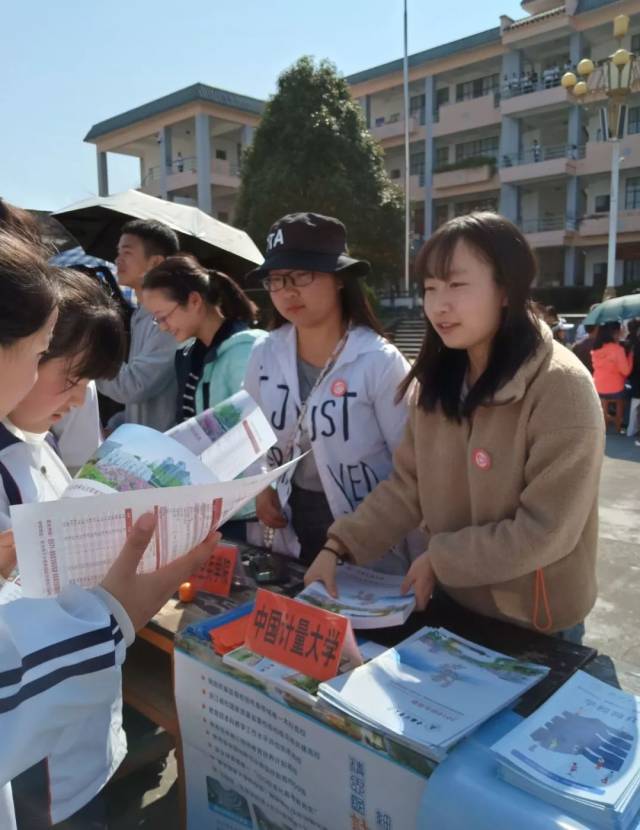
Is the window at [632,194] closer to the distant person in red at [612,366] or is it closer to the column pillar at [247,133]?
the column pillar at [247,133]

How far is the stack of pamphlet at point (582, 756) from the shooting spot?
32.1 inches

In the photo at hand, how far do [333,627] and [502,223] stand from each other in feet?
2.86

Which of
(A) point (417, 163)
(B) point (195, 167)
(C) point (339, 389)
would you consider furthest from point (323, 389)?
(B) point (195, 167)

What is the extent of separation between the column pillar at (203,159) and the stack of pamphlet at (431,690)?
89.4 feet

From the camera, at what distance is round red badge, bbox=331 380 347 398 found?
1833 millimetres

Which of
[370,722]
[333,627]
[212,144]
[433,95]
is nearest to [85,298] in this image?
[333,627]

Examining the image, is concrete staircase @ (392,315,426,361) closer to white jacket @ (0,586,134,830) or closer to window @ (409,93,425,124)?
window @ (409,93,425,124)

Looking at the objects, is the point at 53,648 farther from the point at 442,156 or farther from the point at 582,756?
the point at 442,156

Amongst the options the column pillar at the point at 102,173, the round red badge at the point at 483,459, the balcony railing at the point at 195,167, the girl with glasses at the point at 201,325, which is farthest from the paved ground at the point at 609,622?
the column pillar at the point at 102,173

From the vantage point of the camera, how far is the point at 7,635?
0.79 m

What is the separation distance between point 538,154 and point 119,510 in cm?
2578

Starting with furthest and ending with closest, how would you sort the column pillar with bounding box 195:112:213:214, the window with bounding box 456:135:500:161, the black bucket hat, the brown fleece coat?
1. the column pillar with bounding box 195:112:213:214
2. the window with bounding box 456:135:500:161
3. the black bucket hat
4. the brown fleece coat

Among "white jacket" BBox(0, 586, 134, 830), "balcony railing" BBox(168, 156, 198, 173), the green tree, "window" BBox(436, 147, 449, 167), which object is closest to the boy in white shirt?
"white jacket" BBox(0, 586, 134, 830)

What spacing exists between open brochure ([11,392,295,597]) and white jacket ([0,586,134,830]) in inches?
2.0
